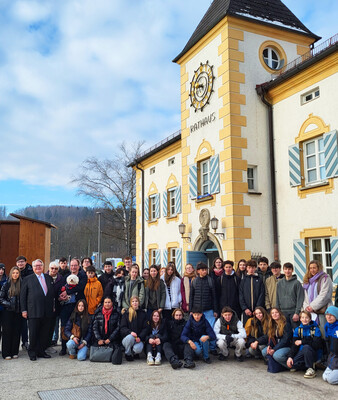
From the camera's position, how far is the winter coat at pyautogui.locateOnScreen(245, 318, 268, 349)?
7.61 metres

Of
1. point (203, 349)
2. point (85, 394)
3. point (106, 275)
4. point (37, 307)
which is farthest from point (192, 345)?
point (37, 307)

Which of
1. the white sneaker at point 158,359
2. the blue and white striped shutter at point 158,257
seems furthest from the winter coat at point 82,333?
the blue and white striped shutter at point 158,257

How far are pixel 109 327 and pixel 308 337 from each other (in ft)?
11.5

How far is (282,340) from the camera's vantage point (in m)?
7.10

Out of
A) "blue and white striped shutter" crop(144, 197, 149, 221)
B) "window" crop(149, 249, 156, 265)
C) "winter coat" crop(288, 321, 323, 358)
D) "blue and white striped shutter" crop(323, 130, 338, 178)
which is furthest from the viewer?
"blue and white striped shutter" crop(144, 197, 149, 221)

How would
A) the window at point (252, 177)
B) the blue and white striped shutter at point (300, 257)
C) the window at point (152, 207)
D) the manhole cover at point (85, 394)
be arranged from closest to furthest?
the manhole cover at point (85, 394) < the blue and white striped shutter at point (300, 257) < the window at point (252, 177) < the window at point (152, 207)

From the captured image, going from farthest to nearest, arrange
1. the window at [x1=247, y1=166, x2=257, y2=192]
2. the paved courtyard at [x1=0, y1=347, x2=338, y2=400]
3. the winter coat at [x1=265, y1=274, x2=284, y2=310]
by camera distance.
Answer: the window at [x1=247, y1=166, x2=257, y2=192] < the winter coat at [x1=265, y1=274, x2=284, y2=310] < the paved courtyard at [x1=0, y1=347, x2=338, y2=400]

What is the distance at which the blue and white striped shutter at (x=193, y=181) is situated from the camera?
53.1 feet

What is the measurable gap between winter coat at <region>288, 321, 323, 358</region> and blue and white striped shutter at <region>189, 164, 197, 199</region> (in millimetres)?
9503

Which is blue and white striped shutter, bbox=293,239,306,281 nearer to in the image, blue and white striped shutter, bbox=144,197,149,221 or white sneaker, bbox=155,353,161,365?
Result: white sneaker, bbox=155,353,161,365

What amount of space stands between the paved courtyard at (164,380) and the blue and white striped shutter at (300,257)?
548cm

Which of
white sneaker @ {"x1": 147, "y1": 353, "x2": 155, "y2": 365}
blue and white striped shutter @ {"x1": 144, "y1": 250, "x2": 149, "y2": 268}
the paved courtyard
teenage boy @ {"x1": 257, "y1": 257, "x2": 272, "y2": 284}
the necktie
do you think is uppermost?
blue and white striped shutter @ {"x1": 144, "y1": 250, "x2": 149, "y2": 268}

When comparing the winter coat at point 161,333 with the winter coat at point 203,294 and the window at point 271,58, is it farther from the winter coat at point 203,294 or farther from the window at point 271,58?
the window at point 271,58

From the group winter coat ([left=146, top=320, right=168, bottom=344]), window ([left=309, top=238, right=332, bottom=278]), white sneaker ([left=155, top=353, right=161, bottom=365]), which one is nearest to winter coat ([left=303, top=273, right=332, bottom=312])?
winter coat ([left=146, top=320, right=168, bottom=344])
